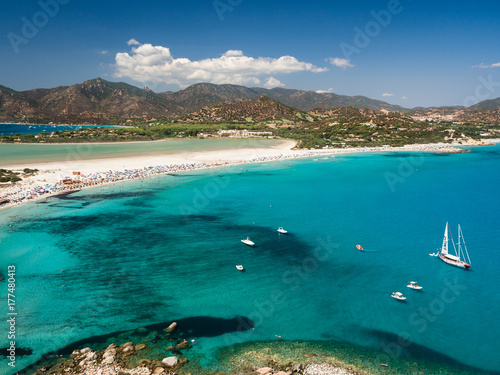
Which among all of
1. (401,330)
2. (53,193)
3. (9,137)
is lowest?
(401,330)

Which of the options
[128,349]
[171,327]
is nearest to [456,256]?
[171,327]

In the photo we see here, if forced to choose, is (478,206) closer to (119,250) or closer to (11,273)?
(119,250)

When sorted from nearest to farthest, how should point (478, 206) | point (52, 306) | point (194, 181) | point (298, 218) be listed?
point (52, 306) < point (298, 218) < point (478, 206) < point (194, 181)

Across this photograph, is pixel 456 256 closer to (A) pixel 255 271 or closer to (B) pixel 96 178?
(A) pixel 255 271

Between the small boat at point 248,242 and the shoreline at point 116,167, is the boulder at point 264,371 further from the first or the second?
the shoreline at point 116,167

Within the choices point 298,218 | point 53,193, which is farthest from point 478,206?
point 53,193

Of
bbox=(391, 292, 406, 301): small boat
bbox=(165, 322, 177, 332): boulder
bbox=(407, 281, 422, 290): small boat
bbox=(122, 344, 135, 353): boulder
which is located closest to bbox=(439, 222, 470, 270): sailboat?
bbox=(407, 281, 422, 290): small boat
